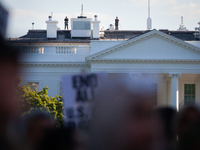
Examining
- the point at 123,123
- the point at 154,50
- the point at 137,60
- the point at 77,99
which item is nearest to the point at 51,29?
the point at 137,60

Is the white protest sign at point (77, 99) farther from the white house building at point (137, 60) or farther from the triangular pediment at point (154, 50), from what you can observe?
the triangular pediment at point (154, 50)

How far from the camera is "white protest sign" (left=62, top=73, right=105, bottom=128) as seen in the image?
217 inches

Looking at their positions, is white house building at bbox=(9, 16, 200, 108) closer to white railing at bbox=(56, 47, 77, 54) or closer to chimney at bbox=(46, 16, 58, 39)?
white railing at bbox=(56, 47, 77, 54)

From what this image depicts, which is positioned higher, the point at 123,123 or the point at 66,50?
the point at 66,50

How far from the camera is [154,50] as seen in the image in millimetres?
30047

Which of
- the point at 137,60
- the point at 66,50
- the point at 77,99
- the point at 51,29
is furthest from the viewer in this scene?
the point at 51,29

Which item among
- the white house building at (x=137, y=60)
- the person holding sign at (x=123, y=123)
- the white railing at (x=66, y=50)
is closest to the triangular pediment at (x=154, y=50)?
the white house building at (x=137, y=60)

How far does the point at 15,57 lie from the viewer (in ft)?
9.43

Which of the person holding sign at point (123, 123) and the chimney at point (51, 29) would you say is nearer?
the person holding sign at point (123, 123)

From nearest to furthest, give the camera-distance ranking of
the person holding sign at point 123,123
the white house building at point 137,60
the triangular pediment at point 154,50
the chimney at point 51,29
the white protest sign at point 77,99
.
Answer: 1. the person holding sign at point 123,123
2. the white protest sign at point 77,99
3. the white house building at point 137,60
4. the triangular pediment at point 154,50
5. the chimney at point 51,29

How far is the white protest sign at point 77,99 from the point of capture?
552cm

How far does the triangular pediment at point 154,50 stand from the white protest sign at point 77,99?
78.2 feet

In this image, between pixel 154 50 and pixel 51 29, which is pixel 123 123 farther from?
pixel 51 29

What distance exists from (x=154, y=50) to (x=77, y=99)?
25293mm
